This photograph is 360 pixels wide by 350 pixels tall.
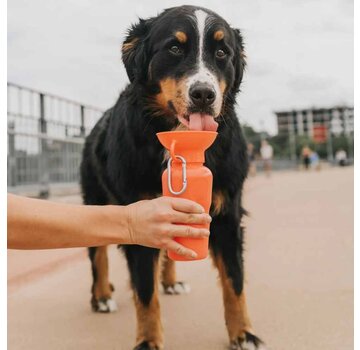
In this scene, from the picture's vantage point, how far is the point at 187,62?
274 cm

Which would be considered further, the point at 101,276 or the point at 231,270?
the point at 101,276

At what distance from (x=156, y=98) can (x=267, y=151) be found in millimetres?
22597

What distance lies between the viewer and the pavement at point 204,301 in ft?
10.1

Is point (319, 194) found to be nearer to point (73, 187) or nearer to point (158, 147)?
point (73, 187)

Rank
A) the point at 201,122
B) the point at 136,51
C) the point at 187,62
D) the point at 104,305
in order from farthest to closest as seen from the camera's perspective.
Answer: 1. the point at 104,305
2. the point at 136,51
3. the point at 187,62
4. the point at 201,122

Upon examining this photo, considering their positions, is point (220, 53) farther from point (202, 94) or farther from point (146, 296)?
point (146, 296)

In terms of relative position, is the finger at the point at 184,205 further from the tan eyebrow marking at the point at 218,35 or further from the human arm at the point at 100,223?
the tan eyebrow marking at the point at 218,35

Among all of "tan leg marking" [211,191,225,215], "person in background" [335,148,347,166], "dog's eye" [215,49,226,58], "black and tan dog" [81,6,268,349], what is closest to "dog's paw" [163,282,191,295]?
"black and tan dog" [81,6,268,349]

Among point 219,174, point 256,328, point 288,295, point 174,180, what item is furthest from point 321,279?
point 174,180

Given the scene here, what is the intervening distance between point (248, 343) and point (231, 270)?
15.4 inches

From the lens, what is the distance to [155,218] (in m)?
1.78

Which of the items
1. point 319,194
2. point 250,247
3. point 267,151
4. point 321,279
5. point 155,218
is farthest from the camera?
point 267,151

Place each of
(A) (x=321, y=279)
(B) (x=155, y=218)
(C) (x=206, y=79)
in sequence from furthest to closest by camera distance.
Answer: (A) (x=321, y=279) → (C) (x=206, y=79) → (B) (x=155, y=218)

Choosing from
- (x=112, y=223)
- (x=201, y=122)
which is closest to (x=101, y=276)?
(x=201, y=122)
